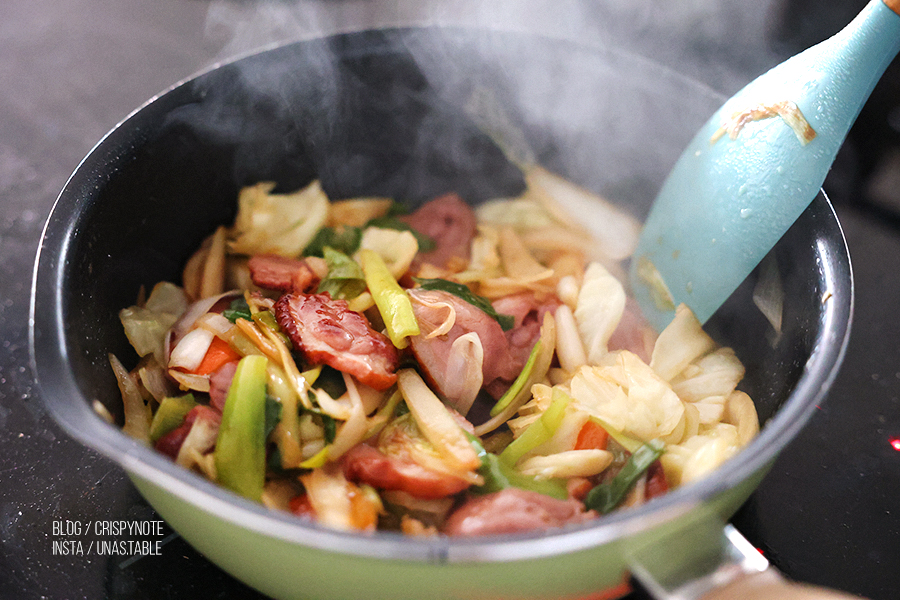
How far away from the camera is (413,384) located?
4.47ft

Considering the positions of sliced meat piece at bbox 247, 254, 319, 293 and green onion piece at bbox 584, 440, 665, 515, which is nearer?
green onion piece at bbox 584, 440, 665, 515

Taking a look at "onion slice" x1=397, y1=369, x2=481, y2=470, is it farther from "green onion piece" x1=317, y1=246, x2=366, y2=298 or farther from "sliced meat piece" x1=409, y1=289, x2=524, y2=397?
"green onion piece" x1=317, y1=246, x2=366, y2=298

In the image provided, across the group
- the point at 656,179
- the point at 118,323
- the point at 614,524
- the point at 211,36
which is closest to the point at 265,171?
the point at 118,323

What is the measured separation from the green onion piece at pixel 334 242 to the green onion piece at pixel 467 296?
0.31 m

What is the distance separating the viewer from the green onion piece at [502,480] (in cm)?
122

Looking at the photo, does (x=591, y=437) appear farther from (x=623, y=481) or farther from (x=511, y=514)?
(x=511, y=514)

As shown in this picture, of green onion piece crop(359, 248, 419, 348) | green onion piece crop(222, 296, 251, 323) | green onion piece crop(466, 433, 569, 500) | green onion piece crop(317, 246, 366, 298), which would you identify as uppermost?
green onion piece crop(359, 248, 419, 348)

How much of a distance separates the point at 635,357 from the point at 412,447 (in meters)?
0.54

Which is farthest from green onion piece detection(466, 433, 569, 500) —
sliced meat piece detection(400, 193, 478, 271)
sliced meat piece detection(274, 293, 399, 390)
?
sliced meat piece detection(400, 193, 478, 271)

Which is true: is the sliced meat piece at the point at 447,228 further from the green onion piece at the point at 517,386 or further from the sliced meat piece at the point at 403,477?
the sliced meat piece at the point at 403,477

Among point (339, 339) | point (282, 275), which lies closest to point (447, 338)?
point (339, 339)

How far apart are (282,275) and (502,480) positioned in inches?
28.6

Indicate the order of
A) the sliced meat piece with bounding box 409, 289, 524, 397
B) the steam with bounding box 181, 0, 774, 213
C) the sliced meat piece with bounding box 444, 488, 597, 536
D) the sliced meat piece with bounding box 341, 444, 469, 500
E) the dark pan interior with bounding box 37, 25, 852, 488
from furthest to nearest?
the steam with bounding box 181, 0, 774, 213, the sliced meat piece with bounding box 409, 289, 524, 397, the dark pan interior with bounding box 37, 25, 852, 488, the sliced meat piece with bounding box 341, 444, 469, 500, the sliced meat piece with bounding box 444, 488, 597, 536

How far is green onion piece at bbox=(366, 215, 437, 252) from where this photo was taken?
1.85m
